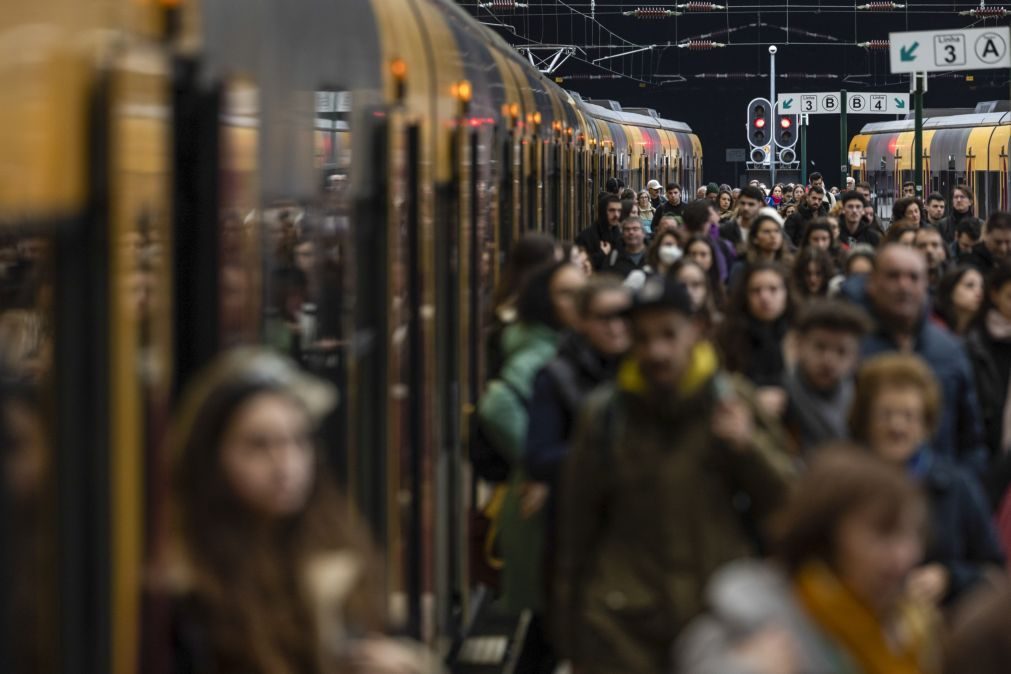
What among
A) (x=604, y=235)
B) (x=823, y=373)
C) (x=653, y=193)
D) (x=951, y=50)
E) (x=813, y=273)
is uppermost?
(x=951, y=50)

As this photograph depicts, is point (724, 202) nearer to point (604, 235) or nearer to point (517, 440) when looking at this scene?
point (604, 235)

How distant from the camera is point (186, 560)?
2963 millimetres

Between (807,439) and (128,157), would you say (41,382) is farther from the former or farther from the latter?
(807,439)

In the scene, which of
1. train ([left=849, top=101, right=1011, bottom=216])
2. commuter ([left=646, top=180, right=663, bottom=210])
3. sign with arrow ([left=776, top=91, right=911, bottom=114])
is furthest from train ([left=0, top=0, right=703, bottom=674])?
sign with arrow ([left=776, top=91, right=911, bottom=114])

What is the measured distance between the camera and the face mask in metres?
10.7

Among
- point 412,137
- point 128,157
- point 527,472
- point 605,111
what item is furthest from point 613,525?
point 605,111

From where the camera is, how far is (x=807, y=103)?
116ft

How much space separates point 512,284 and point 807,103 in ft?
92.8

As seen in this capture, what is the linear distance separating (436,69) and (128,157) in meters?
4.13

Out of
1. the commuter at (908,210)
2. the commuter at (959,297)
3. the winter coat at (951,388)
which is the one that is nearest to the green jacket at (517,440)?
the winter coat at (951,388)

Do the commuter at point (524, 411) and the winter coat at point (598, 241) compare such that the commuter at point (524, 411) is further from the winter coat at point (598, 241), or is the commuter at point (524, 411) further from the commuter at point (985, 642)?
the winter coat at point (598, 241)

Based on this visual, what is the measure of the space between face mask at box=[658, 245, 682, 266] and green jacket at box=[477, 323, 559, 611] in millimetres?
3518

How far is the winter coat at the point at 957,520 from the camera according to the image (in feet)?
16.3

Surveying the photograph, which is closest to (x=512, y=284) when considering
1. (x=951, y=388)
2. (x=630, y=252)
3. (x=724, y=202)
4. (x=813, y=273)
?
(x=951, y=388)
